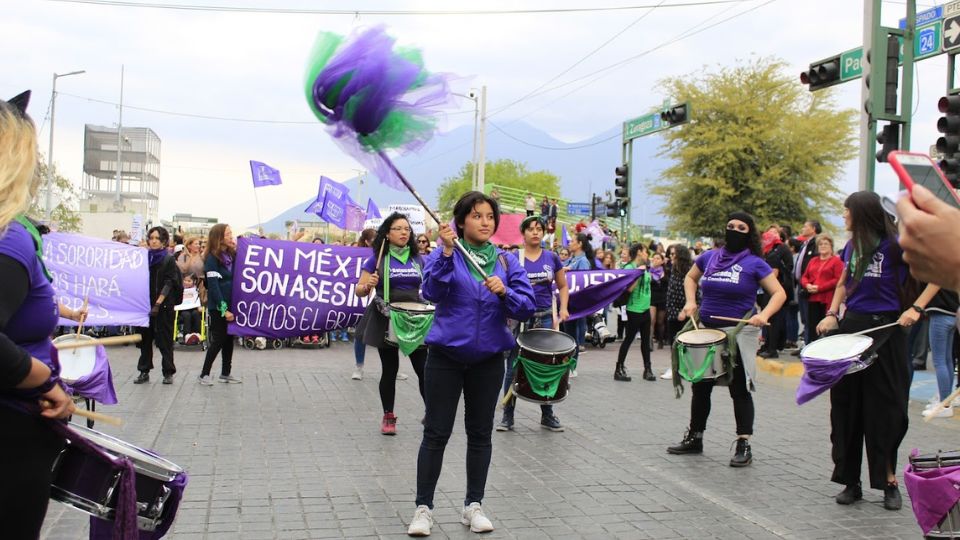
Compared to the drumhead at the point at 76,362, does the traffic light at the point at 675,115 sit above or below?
above

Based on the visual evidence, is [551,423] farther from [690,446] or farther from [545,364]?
[545,364]

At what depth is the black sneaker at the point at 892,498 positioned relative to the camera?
607cm

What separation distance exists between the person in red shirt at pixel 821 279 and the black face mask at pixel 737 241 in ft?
20.9

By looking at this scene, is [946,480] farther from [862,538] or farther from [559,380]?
[559,380]

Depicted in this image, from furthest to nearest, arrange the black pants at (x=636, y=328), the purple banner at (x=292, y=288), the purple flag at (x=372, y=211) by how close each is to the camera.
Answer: the purple flag at (x=372, y=211)
the black pants at (x=636, y=328)
the purple banner at (x=292, y=288)

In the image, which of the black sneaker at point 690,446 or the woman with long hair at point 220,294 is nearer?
the black sneaker at point 690,446

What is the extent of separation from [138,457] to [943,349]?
9.07 metres

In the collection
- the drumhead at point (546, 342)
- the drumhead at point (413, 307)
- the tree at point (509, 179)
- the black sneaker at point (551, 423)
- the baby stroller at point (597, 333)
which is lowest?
the black sneaker at point (551, 423)

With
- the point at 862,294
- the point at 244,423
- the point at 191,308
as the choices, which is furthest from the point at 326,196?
the point at 862,294

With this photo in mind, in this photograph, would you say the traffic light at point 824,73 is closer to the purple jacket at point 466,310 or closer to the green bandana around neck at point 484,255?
the green bandana around neck at point 484,255

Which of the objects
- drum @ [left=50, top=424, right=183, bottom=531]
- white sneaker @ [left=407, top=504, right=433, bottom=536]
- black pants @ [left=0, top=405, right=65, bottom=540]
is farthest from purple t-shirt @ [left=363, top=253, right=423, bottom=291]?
black pants @ [left=0, top=405, right=65, bottom=540]

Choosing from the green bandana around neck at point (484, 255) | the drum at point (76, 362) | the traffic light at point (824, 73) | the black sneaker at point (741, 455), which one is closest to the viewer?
the green bandana around neck at point (484, 255)

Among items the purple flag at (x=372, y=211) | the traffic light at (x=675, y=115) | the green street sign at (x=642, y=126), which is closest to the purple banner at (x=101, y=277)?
the purple flag at (x=372, y=211)

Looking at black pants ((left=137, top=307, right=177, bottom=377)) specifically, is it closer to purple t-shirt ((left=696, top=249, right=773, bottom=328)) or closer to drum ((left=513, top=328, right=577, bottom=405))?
drum ((left=513, top=328, right=577, bottom=405))
